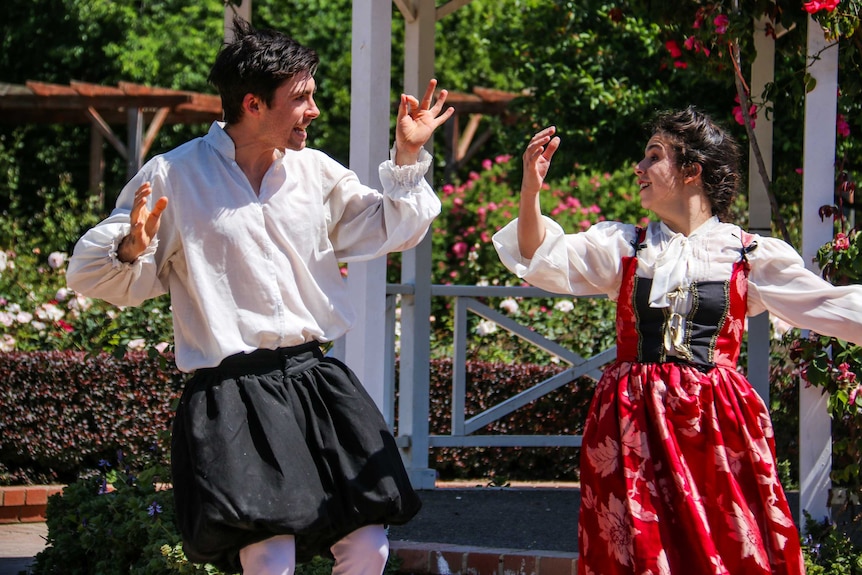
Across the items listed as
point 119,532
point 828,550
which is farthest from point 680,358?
point 119,532

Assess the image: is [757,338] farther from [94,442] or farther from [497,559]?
[94,442]

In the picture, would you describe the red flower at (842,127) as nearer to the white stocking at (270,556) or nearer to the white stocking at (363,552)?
the white stocking at (363,552)

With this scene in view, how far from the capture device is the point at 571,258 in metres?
3.50

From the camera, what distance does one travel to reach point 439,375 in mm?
7566

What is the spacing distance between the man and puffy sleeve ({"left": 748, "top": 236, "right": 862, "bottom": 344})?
102 centimetres

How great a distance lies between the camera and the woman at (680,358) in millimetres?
3314

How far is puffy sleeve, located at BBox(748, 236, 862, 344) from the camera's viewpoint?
11.3 feet

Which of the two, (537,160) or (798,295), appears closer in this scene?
(537,160)

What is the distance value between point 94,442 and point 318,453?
13.3 ft

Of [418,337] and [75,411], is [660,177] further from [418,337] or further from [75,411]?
[75,411]

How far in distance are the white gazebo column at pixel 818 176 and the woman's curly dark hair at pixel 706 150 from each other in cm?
70

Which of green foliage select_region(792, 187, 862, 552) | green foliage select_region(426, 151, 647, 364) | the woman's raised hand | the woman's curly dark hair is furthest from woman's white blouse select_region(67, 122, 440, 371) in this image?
green foliage select_region(426, 151, 647, 364)

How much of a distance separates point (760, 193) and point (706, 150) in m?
1.54

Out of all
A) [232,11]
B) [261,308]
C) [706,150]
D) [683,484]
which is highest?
[232,11]
